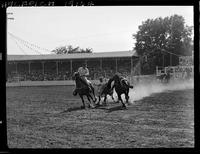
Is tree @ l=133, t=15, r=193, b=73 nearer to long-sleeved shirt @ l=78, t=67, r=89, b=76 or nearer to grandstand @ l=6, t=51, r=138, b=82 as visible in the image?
grandstand @ l=6, t=51, r=138, b=82

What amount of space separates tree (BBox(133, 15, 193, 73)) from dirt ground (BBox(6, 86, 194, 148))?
82 centimetres

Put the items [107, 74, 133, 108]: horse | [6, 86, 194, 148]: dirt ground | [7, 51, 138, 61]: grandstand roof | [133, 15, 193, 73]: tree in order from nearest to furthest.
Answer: [6, 86, 194, 148]: dirt ground < [133, 15, 193, 73]: tree < [7, 51, 138, 61]: grandstand roof < [107, 74, 133, 108]: horse

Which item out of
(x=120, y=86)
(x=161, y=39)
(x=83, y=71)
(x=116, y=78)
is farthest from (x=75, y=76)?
(x=161, y=39)

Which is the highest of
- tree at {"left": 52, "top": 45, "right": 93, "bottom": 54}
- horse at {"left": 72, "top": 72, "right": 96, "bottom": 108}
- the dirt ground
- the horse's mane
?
tree at {"left": 52, "top": 45, "right": 93, "bottom": 54}

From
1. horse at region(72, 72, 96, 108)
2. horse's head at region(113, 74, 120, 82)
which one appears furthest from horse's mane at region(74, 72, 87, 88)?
horse's head at region(113, 74, 120, 82)

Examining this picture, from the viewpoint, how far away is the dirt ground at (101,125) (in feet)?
16.0

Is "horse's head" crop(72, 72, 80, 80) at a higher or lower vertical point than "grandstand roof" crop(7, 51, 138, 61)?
lower

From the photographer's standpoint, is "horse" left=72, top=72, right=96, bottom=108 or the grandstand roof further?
"horse" left=72, top=72, right=96, bottom=108

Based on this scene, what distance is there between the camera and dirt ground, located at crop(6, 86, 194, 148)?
4.89m

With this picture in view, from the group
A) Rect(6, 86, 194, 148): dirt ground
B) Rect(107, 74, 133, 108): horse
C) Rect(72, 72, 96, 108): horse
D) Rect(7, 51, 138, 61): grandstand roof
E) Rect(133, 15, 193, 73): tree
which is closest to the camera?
Rect(6, 86, 194, 148): dirt ground

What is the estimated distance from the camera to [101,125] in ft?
17.3

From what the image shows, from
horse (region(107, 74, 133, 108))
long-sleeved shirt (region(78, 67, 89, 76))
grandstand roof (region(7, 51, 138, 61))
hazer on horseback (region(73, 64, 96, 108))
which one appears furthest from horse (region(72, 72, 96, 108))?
grandstand roof (region(7, 51, 138, 61))

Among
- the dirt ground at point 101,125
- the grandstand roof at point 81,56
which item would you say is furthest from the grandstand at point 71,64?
the dirt ground at point 101,125

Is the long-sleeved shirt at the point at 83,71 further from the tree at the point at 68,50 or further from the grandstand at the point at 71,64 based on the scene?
the tree at the point at 68,50
